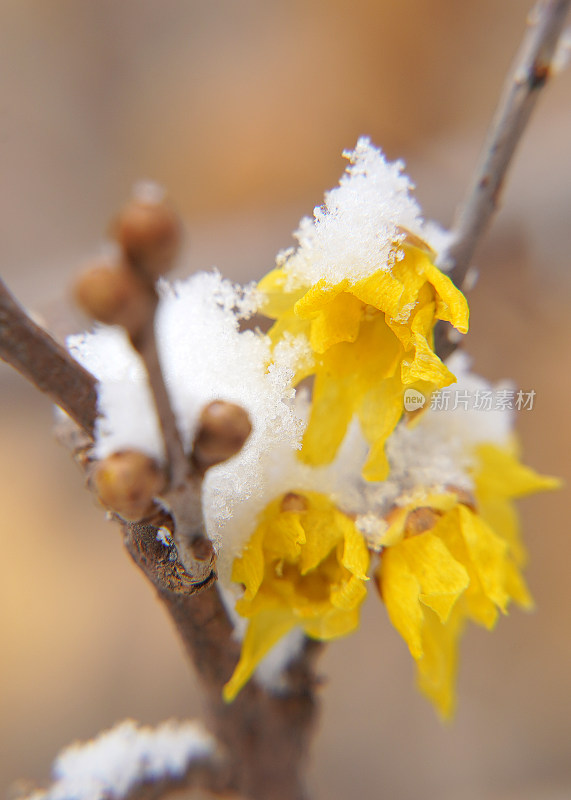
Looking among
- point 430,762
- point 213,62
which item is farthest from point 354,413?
point 213,62

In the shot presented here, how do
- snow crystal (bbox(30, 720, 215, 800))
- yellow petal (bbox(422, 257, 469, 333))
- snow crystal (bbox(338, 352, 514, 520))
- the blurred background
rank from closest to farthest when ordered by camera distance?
yellow petal (bbox(422, 257, 469, 333))
snow crystal (bbox(338, 352, 514, 520))
snow crystal (bbox(30, 720, 215, 800))
the blurred background

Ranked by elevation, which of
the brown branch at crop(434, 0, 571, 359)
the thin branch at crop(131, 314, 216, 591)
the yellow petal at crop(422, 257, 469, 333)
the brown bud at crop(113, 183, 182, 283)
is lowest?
the thin branch at crop(131, 314, 216, 591)

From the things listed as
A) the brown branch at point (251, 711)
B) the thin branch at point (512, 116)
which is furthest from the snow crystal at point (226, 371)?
the thin branch at point (512, 116)

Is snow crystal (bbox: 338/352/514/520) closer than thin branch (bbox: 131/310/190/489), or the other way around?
thin branch (bbox: 131/310/190/489)

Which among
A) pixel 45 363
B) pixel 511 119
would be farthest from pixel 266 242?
pixel 45 363

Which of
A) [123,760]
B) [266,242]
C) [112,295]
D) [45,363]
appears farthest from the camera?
[266,242]

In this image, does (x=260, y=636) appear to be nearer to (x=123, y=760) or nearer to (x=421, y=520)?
(x=421, y=520)

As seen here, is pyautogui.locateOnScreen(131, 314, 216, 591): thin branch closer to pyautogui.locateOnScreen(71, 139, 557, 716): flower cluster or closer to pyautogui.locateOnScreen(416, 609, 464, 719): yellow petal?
pyautogui.locateOnScreen(71, 139, 557, 716): flower cluster

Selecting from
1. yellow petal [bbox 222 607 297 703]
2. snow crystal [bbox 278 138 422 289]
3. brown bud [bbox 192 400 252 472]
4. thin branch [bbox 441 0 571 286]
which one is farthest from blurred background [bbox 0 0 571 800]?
brown bud [bbox 192 400 252 472]
